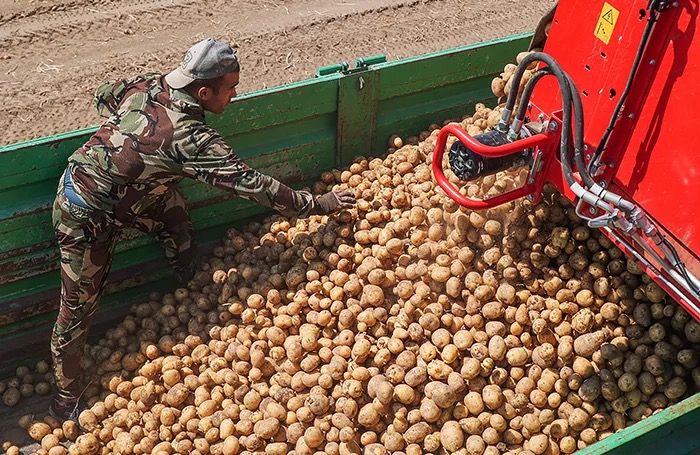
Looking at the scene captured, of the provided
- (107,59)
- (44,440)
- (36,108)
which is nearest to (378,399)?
(44,440)

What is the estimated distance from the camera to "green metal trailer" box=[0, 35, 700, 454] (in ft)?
13.5

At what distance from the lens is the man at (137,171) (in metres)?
3.90

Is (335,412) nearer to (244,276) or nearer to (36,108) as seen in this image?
(244,276)

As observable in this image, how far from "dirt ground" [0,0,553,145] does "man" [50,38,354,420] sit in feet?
10.3

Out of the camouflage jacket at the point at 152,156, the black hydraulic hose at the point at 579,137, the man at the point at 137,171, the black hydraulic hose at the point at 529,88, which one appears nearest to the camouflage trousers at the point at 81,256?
the man at the point at 137,171

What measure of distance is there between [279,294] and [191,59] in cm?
163

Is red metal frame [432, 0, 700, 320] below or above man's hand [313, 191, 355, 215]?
above

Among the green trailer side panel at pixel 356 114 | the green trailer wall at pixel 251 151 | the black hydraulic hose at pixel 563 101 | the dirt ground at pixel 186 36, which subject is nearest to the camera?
the black hydraulic hose at pixel 563 101

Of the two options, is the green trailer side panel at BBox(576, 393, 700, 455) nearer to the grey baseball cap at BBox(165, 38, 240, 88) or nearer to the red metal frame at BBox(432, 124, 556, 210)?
the red metal frame at BBox(432, 124, 556, 210)

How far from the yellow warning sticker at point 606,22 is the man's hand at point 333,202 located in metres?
1.96

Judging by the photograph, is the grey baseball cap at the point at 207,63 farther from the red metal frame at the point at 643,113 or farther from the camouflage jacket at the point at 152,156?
the red metal frame at the point at 643,113

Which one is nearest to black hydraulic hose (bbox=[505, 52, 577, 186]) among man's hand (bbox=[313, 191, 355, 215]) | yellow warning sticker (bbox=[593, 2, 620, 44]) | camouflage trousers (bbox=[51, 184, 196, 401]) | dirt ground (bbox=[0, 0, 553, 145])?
yellow warning sticker (bbox=[593, 2, 620, 44])

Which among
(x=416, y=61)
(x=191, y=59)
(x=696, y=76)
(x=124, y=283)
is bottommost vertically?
(x=124, y=283)

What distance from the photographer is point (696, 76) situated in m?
2.85
